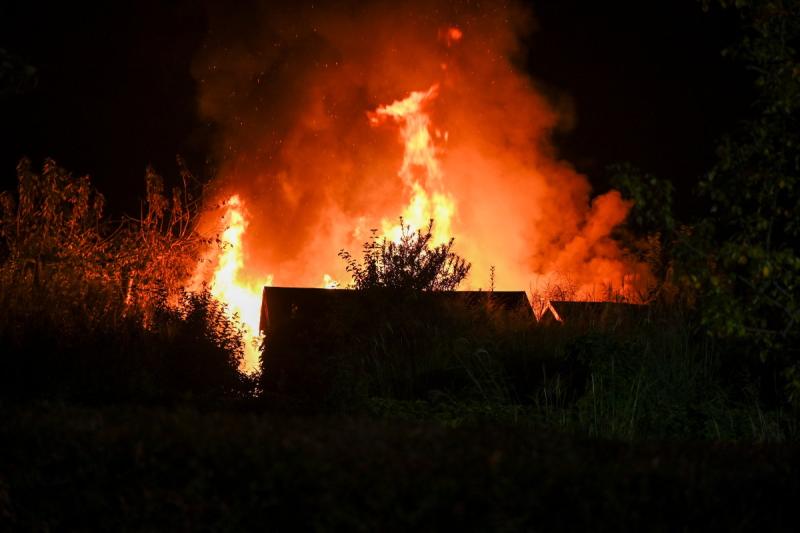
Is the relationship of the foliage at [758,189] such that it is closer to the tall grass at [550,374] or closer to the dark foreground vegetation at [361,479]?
the tall grass at [550,374]

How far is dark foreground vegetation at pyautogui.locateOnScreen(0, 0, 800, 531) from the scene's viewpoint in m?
4.07

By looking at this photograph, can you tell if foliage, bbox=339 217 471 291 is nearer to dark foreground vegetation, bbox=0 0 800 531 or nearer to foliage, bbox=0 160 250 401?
dark foreground vegetation, bbox=0 0 800 531

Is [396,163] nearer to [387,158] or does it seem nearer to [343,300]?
[387,158]

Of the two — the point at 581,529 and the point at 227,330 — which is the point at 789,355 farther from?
the point at 227,330

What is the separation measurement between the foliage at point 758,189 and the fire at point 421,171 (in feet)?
96.0

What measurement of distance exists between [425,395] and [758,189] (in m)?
5.02

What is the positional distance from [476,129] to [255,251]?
1154cm

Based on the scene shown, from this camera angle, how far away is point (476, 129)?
38.8 m

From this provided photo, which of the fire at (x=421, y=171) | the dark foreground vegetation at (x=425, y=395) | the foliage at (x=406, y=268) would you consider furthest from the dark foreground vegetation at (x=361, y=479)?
the fire at (x=421, y=171)

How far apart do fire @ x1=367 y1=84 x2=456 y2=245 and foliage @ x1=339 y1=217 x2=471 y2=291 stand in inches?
772

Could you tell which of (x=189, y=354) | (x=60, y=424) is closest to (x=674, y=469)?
(x=60, y=424)

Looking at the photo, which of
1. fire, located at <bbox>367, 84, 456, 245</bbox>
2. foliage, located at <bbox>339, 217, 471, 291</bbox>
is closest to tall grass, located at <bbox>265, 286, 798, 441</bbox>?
foliage, located at <bbox>339, 217, 471, 291</bbox>

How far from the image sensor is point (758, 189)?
7320mm

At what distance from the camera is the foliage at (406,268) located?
51.2ft
